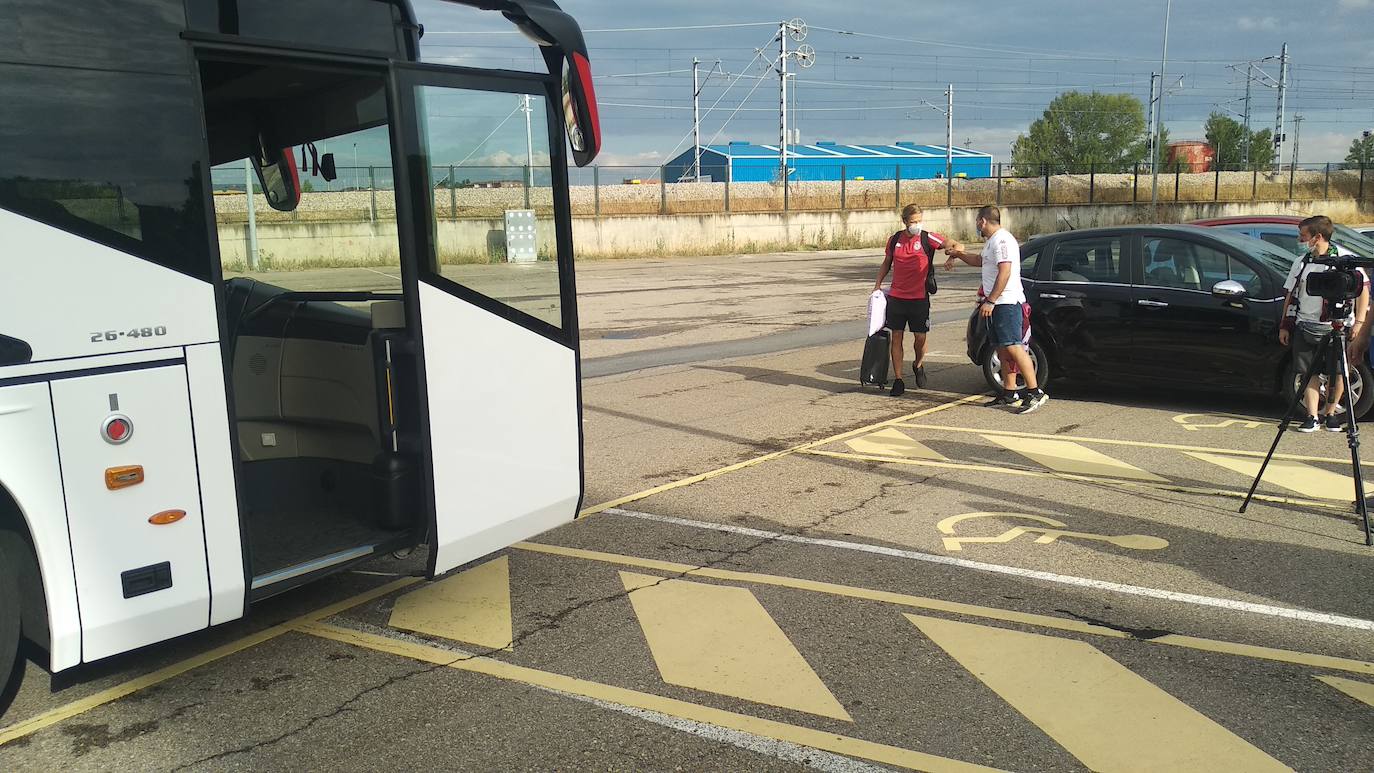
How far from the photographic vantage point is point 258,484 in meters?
5.52

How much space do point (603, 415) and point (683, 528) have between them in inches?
151

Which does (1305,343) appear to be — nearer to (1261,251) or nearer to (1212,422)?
(1212,422)

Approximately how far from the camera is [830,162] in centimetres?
8281

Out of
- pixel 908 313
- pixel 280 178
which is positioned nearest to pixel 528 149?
pixel 280 178

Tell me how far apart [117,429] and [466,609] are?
1930mm

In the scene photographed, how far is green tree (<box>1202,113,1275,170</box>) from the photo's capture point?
97.6 m

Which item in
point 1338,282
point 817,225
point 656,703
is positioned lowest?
point 656,703

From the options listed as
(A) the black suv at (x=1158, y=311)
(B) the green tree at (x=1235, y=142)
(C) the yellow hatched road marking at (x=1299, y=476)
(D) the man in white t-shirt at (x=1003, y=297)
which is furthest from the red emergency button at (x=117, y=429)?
(B) the green tree at (x=1235, y=142)

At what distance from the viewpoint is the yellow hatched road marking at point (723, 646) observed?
4.14 m

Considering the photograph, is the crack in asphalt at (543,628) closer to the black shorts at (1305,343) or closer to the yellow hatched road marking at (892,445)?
the yellow hatched road marking at (892,445)

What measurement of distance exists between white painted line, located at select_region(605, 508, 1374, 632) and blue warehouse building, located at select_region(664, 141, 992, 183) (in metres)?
69.3

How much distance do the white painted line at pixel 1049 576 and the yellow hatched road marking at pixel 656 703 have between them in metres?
2.06

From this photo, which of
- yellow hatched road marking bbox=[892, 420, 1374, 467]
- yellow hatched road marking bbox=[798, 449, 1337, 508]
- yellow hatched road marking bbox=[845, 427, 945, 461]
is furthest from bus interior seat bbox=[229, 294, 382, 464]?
yellow hatched road marking bbox=[892, 420, 1374, 467]

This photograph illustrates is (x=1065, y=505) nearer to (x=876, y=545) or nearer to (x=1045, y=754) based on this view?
(x=876, y=545)
